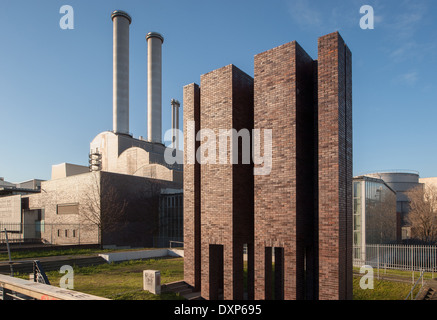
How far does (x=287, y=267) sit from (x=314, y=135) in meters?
5.11

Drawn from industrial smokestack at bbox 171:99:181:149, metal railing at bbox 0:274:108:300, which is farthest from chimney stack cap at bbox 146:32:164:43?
metal railing at bbox 0:274:108:300

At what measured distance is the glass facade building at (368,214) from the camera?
86.3ft

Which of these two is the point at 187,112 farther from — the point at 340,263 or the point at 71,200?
the point at 71,200

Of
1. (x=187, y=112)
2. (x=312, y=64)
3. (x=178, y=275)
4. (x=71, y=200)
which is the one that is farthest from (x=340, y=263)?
(x=71, y=200)

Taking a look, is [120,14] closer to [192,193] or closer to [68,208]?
[68,208]

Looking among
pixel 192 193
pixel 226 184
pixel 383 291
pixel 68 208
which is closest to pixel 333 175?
pixel 226 184

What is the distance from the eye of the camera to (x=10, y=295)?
28.8ft

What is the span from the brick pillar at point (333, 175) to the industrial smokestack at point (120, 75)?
54.7 m

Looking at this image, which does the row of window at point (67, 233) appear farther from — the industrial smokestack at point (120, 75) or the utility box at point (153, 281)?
the industrial smokestack at point (120, 75)

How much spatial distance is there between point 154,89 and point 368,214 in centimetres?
5402

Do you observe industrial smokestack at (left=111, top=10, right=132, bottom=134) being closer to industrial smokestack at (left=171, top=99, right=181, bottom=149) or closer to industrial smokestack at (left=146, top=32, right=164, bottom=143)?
industrial smokestack at (left=146, top=32, right=164, bottom=143)

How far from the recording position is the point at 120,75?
61.5m

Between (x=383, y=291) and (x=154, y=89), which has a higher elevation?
(x=154, y=89)

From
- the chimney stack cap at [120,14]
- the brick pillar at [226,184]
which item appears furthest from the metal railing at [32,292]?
the chimney stack cap at [120,14]
